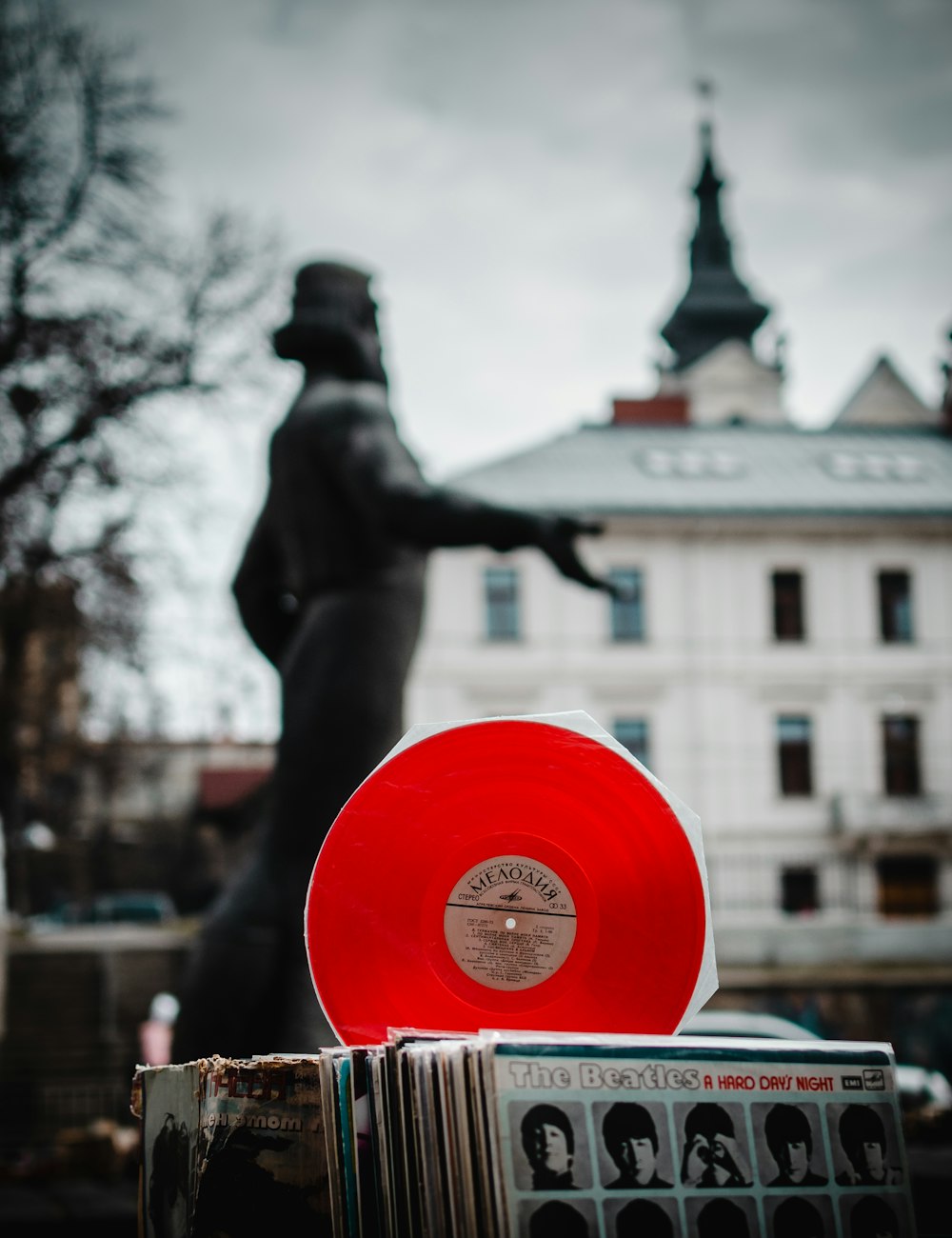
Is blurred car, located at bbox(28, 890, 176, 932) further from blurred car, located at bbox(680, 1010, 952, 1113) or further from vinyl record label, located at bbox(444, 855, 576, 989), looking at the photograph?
vinyl record label, located at bbox(444, 855, 576, 989)

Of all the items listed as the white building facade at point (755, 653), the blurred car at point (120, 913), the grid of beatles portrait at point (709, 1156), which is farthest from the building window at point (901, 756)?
the grid of beatles portrait at point (709, 1156)

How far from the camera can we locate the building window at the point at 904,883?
32.8 metres

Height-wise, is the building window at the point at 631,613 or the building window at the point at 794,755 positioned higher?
the building window at the point at 631,613

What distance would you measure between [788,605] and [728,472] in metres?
3.76

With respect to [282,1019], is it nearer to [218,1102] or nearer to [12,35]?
[218,1102]

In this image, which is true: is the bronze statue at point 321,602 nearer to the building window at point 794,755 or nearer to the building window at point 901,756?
the building window at point 794,755

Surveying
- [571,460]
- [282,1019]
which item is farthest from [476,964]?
[571,460]

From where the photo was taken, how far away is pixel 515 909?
80.9 inches

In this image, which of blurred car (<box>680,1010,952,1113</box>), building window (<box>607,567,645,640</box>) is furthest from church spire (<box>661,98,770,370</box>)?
blurred car (<box>680,1010,952,1113</box>)

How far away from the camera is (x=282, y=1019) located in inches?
132

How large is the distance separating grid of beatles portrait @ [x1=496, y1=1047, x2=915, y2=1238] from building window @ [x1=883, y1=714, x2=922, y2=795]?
33.0 m

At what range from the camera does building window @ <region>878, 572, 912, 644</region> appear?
3462cm

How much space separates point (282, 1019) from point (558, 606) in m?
30.5

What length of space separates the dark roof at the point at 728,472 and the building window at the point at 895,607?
1737 millimetres
